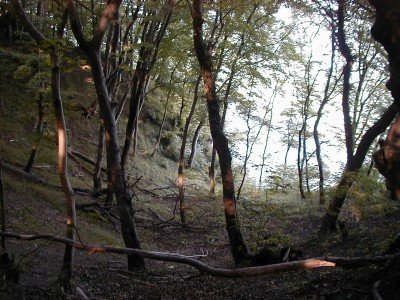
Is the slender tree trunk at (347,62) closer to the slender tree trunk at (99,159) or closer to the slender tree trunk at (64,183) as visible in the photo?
the slender tree trunk at (64,183)

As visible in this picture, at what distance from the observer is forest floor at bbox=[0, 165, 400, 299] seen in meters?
4.95

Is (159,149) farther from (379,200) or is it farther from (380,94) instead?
(379,200)

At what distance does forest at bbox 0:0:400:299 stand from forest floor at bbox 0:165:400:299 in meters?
0.05

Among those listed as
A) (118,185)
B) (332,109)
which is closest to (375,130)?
(118,185)

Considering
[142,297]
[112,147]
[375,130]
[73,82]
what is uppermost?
[73,82]

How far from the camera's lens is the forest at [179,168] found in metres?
5.64

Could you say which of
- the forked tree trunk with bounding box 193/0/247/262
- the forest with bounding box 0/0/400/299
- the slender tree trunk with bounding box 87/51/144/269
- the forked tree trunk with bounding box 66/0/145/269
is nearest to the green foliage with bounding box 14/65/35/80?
the forest with bounding box 0/0/400/299

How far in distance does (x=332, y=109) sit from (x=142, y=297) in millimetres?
22790

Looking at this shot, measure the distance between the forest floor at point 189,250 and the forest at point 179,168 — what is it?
5 centimetres

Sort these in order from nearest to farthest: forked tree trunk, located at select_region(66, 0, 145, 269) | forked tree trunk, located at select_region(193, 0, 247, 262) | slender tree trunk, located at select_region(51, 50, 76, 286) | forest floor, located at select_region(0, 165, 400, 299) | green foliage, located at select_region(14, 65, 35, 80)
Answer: forest floor, located at select_region(0, 165, 400, 299)
slender tree trunk, located at select_region(51, 50, 76, 286)
forked tree trunk, located at select_region(66, 0, 145, 269)
forked tree trunk, located at select_region(193, 0, 247, 262)
green foliage, located at select_region(14, 65, 35, 80)

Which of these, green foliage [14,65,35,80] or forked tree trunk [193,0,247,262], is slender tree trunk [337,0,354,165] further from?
green foliage [14,65,35,80]

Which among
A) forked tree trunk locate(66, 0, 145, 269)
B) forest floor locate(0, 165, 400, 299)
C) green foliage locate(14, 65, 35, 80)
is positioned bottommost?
forest floor locate(0, 165, 400, 299)

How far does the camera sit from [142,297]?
627 cm

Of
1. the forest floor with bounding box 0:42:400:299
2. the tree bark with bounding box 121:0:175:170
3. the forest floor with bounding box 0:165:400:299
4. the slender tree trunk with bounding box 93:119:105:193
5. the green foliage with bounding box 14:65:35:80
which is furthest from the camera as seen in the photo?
the slender tree trunk with bounding box 93:119:105:193
